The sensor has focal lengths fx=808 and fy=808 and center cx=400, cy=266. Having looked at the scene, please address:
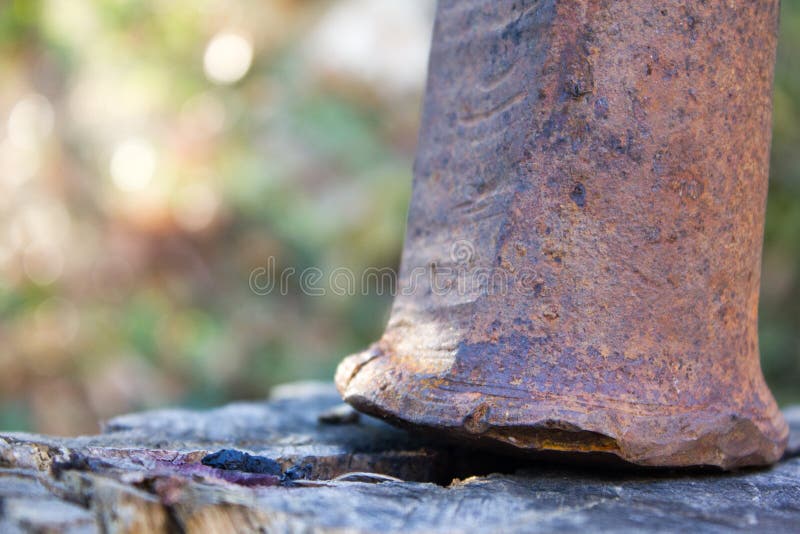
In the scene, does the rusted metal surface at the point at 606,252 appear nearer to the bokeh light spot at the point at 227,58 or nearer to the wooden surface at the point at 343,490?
the wooden surface at the point at 343,490

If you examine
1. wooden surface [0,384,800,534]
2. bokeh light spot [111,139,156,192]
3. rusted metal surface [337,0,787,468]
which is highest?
bokeh light spot [111,139,156,192]

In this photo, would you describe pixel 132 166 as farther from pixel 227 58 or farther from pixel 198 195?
pixel 227 58

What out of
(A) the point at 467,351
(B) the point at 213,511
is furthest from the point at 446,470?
(B) the point at 213,511

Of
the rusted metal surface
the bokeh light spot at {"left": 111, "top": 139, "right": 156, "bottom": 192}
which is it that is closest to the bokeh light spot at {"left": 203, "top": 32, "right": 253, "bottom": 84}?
the bokeh light spot at {"left": 111, "top": 139, "right": 156, "bottom": 192}

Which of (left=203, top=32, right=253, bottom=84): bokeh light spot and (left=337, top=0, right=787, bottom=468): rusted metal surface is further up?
(left=203, top=32, right=253, bottom=84): bokeh light spot

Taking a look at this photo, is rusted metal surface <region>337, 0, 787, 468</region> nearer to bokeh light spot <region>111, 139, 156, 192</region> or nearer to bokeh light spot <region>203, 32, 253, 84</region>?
bokeh light spot <region>111, 139, 156, 192</region>
